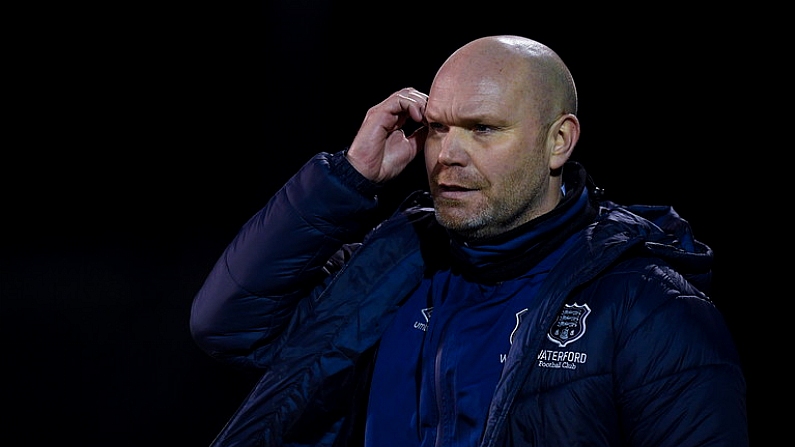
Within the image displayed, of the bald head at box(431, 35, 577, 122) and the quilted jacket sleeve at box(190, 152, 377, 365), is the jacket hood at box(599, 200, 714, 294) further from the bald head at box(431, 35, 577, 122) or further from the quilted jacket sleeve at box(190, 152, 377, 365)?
the quilted jacket sleeve at box(190, 152, 377, 365)

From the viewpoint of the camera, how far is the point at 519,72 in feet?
4.85

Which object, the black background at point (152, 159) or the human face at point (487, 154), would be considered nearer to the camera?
the human face at point (487, 154)

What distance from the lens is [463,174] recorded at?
4.87ft

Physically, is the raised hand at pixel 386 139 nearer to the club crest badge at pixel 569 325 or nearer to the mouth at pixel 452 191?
the mouth at pixel 452 191

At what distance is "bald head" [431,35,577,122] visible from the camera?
4.85 ft

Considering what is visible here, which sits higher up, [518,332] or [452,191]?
[452,191]

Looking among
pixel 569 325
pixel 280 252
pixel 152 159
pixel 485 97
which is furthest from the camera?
pixel 152 159

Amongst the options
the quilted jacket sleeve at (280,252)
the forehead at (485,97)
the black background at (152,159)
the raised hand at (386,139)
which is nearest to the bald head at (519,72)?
the forehead at (485,97)

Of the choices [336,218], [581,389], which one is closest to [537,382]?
[581,389]

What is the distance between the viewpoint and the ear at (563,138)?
1.52 meters

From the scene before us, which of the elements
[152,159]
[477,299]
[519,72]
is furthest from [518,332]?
[152,159]

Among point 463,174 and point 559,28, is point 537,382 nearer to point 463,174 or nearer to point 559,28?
point 463,174

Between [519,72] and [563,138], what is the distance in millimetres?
135

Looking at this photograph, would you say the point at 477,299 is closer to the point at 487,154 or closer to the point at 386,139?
the point at 487,154
